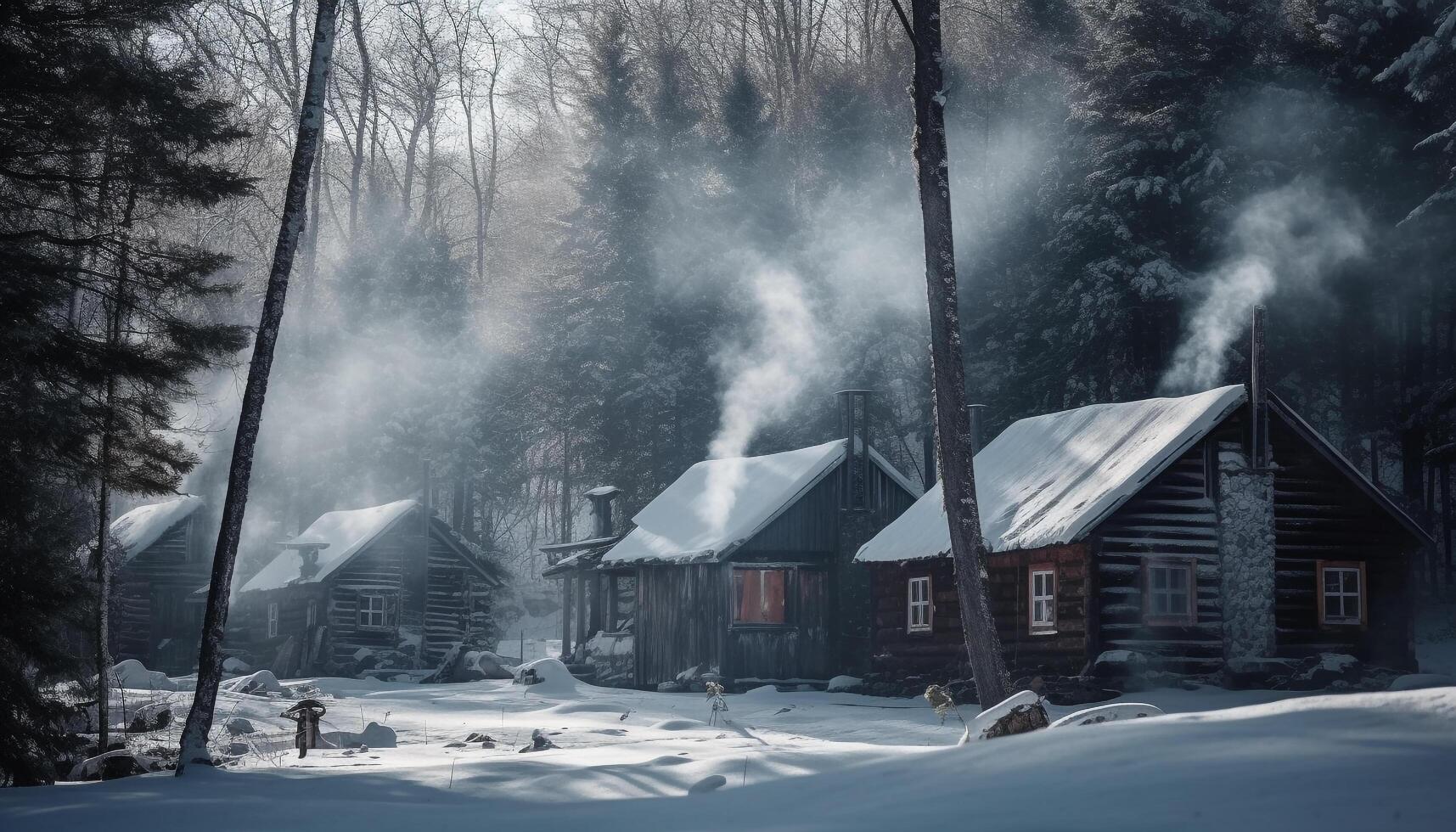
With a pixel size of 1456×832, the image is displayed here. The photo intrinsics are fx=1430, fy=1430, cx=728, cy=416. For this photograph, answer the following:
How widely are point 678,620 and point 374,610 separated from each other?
14340 millimetres

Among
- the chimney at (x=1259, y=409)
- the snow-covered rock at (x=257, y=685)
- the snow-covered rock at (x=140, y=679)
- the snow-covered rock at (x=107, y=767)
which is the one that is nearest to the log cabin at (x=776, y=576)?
the snow-covered rock at (x=257, y=685)

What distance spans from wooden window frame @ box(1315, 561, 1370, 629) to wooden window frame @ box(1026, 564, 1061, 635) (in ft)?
15.9

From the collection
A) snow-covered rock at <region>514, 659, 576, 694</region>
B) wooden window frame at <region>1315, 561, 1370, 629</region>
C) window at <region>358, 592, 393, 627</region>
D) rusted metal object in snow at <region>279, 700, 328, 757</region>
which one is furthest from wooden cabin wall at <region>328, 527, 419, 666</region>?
wooden window frame at <region>1315, 561, 1370, 629</region>

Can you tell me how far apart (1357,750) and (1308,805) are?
0.68 m

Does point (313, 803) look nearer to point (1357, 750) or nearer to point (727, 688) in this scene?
point (1357, 750)

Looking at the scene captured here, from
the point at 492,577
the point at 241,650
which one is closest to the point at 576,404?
the point at 492,577

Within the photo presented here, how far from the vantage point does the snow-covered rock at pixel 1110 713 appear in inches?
444

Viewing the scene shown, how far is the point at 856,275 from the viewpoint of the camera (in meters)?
49.7

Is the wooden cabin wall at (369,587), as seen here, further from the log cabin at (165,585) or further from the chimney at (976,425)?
the chimney at (976,425)

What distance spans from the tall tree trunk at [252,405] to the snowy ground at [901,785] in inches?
58.5

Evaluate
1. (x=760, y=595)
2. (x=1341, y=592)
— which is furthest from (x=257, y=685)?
(x=1341, y=592)

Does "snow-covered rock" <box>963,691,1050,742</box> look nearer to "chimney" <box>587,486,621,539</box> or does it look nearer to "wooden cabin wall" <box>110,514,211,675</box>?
"chimney" <box>587,486,621,539</box>

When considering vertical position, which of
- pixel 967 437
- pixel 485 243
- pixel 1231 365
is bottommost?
pixel 967 437

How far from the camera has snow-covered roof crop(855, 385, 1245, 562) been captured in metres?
25.1
